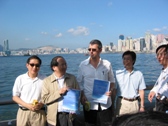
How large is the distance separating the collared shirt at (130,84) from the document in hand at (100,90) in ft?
0.96

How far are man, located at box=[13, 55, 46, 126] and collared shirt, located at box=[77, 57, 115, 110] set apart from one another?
0.67 meters

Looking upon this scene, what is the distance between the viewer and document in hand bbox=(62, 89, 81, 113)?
8.86 feet

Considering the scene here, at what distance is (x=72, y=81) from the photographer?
112 inches

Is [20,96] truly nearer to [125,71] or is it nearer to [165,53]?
[125,71]

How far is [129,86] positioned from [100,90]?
18.9 inches

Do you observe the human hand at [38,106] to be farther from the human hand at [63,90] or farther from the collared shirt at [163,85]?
→ the collared shirt at [163,85]

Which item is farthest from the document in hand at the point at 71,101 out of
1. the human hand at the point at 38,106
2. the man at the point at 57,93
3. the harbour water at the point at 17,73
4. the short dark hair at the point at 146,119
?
the short dark hair at the point at 146,119

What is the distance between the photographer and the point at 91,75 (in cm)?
311

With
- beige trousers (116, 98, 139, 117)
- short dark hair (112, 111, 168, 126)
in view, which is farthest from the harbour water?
short dark hair (112, 111, 168, 126)

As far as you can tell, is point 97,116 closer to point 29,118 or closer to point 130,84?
point 130,84

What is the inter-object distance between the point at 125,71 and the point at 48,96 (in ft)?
4.19

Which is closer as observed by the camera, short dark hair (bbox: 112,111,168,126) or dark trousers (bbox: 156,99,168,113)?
short dark hair (bbox: 112,111,168,126)

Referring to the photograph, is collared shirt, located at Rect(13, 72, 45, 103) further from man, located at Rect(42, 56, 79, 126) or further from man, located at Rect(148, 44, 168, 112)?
man, located at Rect(148, 44, 168, 112)

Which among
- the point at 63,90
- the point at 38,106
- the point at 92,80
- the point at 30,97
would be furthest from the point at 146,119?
the point at 92,80
